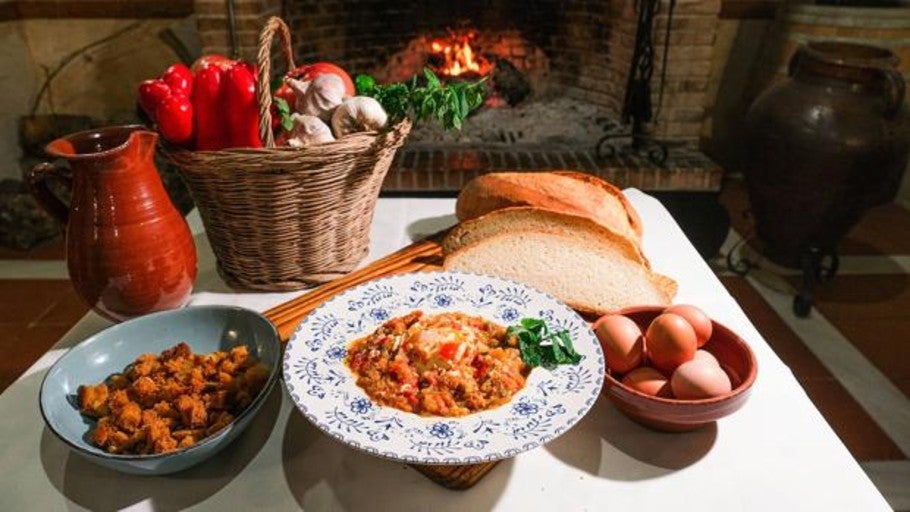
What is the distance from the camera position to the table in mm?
659

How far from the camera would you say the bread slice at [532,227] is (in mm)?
980

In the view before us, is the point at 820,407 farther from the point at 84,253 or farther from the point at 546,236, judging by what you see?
the point at 84,253

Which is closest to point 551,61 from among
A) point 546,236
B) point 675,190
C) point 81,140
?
point 675,190

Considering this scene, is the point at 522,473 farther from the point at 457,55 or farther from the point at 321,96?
the point at 457,55

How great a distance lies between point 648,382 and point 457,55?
228 centimetres

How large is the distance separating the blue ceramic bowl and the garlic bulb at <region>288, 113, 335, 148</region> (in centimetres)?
26

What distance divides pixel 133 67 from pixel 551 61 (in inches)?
72.0

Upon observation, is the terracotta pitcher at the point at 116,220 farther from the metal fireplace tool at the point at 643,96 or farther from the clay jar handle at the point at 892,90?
the clay jar handle at the point at 892,90

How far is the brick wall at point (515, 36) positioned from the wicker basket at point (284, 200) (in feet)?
5.43

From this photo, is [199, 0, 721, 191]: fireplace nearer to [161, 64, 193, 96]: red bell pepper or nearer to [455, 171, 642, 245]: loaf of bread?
[455, 171, 642, 245]: loaf of bread

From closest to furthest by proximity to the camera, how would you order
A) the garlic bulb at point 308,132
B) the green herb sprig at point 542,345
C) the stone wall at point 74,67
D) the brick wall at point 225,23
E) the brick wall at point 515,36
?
the green herb sprig at point 542,345
the garlic bulb at point 308,132
the brick wall at point 225,23
the brick wall at point 515,36
the stone wall at point 74,67

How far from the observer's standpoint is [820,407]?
169 centimetres

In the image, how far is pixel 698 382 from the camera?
696mm

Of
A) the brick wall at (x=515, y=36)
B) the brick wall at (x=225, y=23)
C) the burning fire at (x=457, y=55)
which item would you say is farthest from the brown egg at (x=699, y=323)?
the burning fire at (x=457, y=55)
